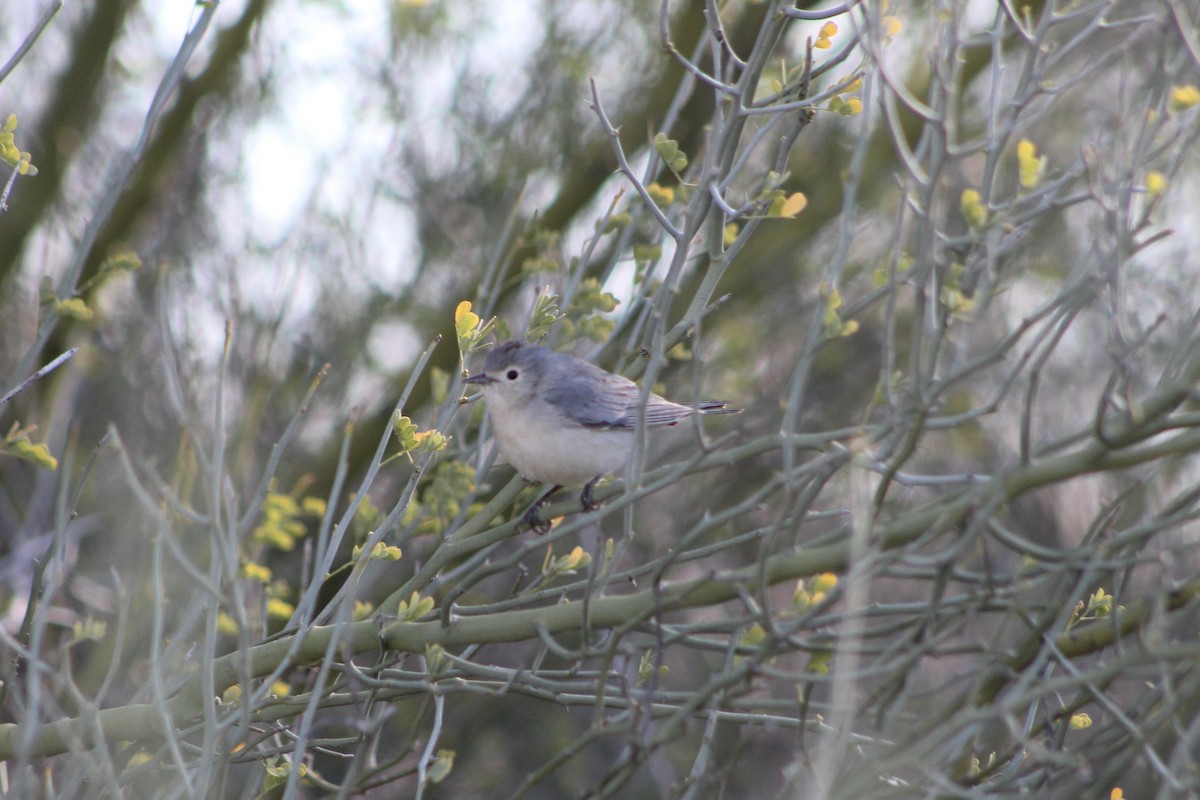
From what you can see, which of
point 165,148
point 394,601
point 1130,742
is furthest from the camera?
point 165,148

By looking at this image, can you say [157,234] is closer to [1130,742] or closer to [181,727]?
[181,727]

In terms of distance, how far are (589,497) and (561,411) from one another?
88cm

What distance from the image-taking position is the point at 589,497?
4750 mm

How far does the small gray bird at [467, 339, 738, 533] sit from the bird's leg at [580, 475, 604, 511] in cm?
2

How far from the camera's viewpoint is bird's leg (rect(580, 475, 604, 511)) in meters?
4.55

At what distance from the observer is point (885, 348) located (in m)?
2.90

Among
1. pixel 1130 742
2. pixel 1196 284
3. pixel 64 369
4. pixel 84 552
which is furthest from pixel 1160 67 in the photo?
pixel 84 552

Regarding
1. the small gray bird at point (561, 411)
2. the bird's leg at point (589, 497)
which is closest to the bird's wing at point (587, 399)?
the small gray bird at point (561, 411)

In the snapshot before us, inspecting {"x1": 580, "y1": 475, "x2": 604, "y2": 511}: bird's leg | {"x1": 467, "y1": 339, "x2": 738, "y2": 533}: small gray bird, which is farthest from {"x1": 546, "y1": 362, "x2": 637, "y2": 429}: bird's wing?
{"x1": 580, "y1": 475, "x2": 604, "y2": 511}: bird's leg

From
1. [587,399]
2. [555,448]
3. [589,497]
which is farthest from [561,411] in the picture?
[589,497]

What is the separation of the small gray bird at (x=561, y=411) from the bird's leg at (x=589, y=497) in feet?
0.05

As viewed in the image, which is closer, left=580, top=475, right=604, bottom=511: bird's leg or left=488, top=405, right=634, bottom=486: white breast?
left=580, top=475, right=604, bottom=511: bird's leg

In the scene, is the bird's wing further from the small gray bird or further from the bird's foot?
the bird's foot

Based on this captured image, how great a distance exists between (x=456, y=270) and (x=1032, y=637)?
20.5 ft
